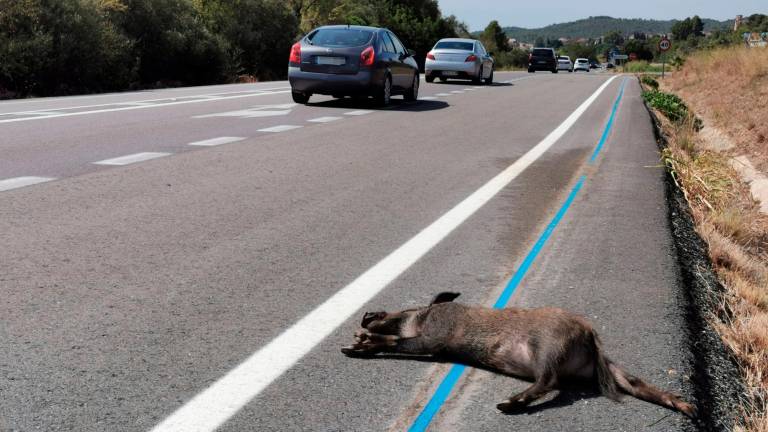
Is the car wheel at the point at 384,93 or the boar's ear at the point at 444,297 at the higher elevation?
the boar's ear at the point at 444,297

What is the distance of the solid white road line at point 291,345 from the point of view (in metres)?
3.12

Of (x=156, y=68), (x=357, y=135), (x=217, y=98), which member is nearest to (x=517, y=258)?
(x=357, y=135)

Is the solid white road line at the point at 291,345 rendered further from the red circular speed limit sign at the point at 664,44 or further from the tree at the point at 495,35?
the tree at the point at 495,35

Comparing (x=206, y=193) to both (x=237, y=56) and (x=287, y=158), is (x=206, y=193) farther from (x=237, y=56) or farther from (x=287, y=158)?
(x=237, y=56)

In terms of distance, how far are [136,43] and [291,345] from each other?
26.8 metres

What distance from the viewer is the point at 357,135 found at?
12.8 metres

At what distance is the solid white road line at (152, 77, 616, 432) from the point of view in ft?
10.2

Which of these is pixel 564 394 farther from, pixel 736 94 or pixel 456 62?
pixel 456 62

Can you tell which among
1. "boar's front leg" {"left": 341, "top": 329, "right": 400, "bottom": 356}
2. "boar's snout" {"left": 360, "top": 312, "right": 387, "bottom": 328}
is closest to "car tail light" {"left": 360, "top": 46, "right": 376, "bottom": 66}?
"boar's snout" {"left": 360, "top": 312, "right": 387, "bottom": 328}

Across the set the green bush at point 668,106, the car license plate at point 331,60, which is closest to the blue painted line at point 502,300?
the car license plate at point 331,60

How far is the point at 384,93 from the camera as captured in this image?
18.8 m

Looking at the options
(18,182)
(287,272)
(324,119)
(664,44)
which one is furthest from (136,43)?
(664,44)

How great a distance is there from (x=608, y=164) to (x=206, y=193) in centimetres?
498

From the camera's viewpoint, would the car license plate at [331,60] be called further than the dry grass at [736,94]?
Yes
